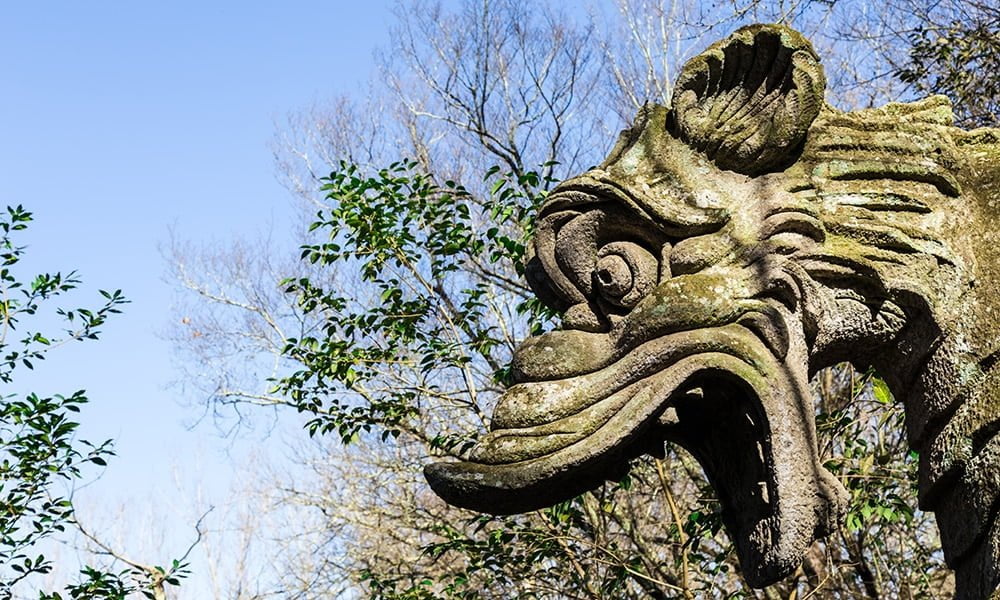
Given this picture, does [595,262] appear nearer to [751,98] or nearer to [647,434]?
[647,434]

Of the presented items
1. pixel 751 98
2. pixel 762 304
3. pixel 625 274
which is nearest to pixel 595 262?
pixel 625 274

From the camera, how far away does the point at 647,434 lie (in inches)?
96.7

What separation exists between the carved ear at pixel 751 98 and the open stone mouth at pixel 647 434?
0.42m

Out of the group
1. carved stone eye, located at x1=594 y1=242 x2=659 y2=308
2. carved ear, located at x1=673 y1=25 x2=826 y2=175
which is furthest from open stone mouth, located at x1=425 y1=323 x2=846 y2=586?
carved ear, located at x1=673 y1=25 x2=826 y2=175

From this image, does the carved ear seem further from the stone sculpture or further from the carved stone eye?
the carved stone eye

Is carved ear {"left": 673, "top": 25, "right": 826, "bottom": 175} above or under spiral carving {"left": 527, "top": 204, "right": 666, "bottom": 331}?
above

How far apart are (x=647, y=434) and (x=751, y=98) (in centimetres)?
76

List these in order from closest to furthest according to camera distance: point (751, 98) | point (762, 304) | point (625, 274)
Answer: point (762, 304), point (625, 274), point (751, 98)

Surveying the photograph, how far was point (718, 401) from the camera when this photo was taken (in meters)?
2.55

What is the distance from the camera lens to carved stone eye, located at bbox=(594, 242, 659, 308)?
2514 mm

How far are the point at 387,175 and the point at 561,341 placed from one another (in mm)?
5629

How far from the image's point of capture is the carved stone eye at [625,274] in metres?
2.51

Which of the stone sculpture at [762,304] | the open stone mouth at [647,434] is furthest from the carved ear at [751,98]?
the open stone mouth at [647,434]

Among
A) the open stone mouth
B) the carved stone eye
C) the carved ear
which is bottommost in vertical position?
the open stone mouth
